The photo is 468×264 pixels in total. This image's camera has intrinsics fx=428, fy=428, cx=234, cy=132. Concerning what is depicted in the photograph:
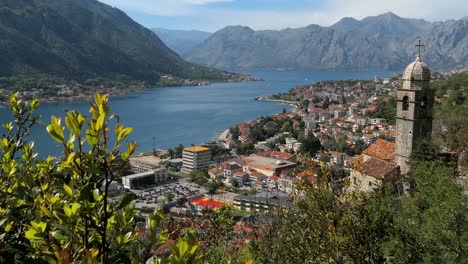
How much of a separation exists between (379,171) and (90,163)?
29.8 feet

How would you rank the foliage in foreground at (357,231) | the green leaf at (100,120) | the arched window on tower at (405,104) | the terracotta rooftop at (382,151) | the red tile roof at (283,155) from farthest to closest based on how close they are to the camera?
1. the red tile roof at (283,155)
2. the terracotta rooftop at (382,151)
3. the arched window on tower at (405,104)
4. the foliage in foreground at (357,231)
5. the green leaf at (100,120)

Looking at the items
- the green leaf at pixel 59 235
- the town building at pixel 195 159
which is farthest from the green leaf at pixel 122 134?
the town building at pixel 195 159

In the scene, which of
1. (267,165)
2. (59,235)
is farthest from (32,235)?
(267,165)

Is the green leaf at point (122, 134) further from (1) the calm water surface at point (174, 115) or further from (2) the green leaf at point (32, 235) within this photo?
(1) the calm water surface at point (174, 115)

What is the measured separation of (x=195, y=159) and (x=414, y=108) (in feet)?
65.2

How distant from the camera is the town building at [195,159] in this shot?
27.9 metres

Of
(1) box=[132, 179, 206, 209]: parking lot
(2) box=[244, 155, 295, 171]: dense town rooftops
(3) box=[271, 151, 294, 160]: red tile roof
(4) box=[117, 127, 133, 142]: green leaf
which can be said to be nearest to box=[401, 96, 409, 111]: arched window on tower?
(4) box=[117, 127, 133, 142]: green leaf

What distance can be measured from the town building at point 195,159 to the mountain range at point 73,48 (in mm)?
43403

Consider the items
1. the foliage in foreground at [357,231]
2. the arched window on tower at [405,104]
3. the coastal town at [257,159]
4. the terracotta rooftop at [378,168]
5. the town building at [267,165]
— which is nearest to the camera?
the foliage in foreground at [357,231]

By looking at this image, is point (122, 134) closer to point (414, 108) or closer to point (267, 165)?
point (414, 108)

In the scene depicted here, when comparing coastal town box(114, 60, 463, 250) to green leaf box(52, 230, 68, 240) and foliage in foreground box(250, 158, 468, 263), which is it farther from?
green leaf box(52, 230, 68, 240)

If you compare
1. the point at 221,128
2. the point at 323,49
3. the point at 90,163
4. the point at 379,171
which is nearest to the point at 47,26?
the point at 221,128

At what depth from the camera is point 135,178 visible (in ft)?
81.6

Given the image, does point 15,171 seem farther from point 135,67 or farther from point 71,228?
point 135,67
